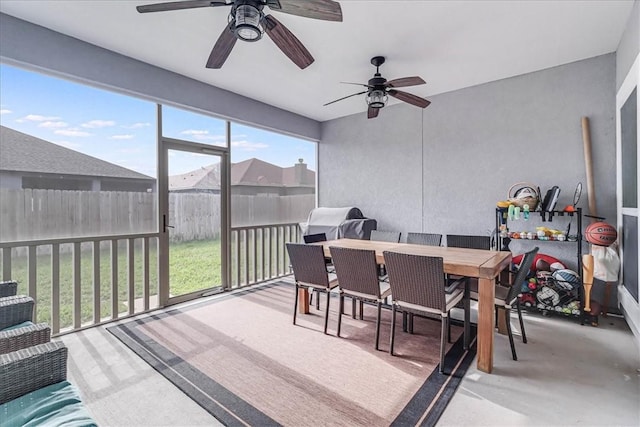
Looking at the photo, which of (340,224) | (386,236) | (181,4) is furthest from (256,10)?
(340,224)

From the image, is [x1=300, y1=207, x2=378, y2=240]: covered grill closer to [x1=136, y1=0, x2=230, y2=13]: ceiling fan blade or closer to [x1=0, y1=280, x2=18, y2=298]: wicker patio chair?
[x1=136, y1=0, x2=230, y2=13]: ceiling fan blade

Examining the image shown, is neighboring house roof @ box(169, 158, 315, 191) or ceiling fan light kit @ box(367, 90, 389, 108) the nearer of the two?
ceiling fan light kit @ box(367, 90, 389, 108)

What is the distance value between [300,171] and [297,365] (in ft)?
13.0

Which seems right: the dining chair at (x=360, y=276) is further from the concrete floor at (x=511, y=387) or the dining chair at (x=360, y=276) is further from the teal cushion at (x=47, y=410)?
the teal cushion at (x=47, y=410)

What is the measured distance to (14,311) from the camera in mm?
1843

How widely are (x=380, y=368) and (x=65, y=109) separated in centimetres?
373

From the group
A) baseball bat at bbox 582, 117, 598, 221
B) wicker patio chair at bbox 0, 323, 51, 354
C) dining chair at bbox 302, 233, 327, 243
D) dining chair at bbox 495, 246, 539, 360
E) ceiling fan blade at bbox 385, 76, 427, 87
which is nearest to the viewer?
wicker patio chair at bbox 0, 323, 51, 354

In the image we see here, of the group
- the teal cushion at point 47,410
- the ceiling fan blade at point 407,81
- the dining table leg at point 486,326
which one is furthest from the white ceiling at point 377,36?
the teal cushion at point 47,410

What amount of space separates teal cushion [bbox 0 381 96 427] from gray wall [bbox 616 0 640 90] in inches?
166

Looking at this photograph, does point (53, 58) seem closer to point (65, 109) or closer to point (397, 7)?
point (65, 109)

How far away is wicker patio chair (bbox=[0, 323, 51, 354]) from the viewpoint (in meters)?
1.49

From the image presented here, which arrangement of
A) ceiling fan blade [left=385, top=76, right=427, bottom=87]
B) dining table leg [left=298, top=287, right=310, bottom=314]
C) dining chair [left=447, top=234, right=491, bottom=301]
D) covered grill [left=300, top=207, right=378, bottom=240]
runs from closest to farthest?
1. ceiling fan blade [left=385, top=76, right=427, bottom=87]
2. dining chair [left=447, top=234, right=491, bottom=301]
3. dining table leg [left=298, top=287, right=310, bottom=314]
4. covered grill [left=300, top=207, right=378, bottom=240]

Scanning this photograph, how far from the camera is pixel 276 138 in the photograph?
5.37 m

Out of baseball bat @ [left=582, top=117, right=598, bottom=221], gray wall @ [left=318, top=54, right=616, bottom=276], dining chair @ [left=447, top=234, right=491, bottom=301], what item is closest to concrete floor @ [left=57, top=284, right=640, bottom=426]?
dining chair @ [left=447, top=234, right=491, bottom=301]
